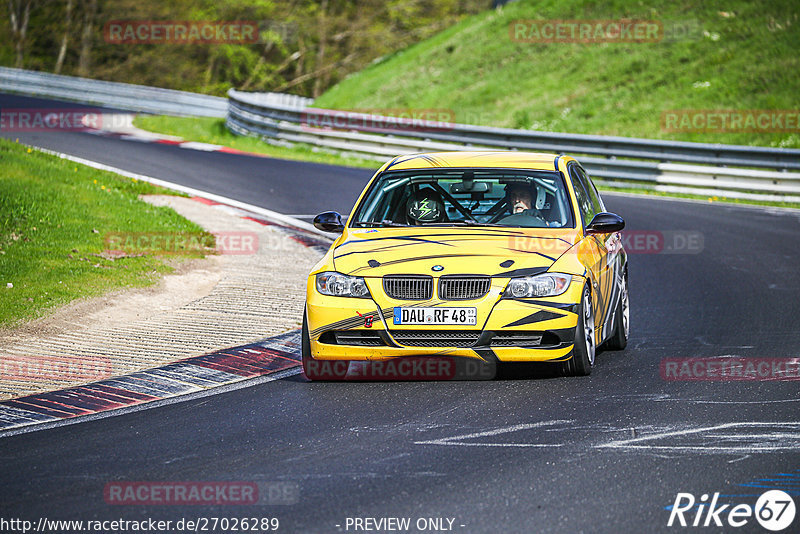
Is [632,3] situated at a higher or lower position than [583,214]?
higher

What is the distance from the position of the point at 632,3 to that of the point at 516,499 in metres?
35.3

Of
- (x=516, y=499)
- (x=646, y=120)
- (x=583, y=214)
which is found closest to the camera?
(x=516, y=499)

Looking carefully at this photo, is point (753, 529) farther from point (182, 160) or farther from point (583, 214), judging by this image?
point (182, 160)

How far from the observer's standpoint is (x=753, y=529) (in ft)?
16.7

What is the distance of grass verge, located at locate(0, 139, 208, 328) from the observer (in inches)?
448

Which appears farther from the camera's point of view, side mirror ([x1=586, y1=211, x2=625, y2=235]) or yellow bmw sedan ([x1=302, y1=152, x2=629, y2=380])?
side mirror ([x1=586, y1=211, x2=625, y2=235])

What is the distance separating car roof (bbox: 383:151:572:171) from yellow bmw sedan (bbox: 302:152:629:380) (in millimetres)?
239

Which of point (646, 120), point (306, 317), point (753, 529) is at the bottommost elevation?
point (753, 529)

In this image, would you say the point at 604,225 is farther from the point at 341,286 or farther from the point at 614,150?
the point at 614,150

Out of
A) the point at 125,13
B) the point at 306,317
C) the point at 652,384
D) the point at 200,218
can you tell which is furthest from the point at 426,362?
the point at 125,13

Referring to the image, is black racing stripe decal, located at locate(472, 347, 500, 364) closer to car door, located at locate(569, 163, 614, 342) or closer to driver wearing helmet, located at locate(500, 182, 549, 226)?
car door, located at locate(569, 163, 614, 342)

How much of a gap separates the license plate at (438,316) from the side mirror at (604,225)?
5.06 ft

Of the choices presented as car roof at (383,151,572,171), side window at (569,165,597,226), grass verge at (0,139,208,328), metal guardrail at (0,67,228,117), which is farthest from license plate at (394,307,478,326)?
metal guardrail at (0,67,228,117)

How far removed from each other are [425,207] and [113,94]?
109 feet
